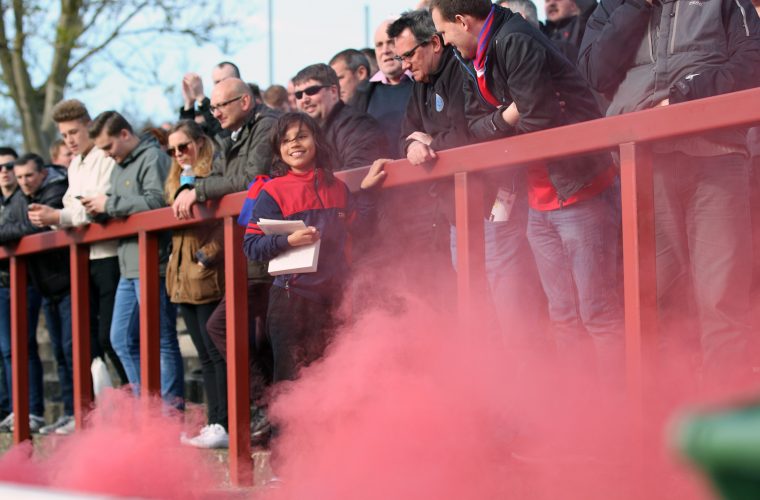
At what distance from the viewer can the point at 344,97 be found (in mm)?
5762

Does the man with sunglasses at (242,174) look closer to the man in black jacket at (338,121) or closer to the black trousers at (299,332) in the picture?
the man in black jacket at (338,121)

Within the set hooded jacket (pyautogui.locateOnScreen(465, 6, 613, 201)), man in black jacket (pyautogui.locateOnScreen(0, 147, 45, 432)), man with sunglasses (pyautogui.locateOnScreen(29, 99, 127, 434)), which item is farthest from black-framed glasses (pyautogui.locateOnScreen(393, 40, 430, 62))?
man in black jacket (pyautogui.locateOnScreen(0, 147, 45, 432))

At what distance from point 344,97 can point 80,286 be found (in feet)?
5.46

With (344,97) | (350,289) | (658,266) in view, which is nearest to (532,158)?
(658,266)

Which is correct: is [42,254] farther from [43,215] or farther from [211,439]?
[211,439]

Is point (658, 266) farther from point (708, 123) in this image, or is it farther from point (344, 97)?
point (344, 97)

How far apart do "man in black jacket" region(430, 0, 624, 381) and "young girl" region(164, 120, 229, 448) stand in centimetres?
170

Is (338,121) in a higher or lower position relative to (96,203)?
higher

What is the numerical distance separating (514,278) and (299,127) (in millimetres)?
1057

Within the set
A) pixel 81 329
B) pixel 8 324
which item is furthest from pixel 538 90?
pixel 8 324

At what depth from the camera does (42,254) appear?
21.1 ft

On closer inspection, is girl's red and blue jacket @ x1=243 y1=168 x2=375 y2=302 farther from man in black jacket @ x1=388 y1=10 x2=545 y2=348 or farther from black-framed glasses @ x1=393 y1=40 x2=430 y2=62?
black-framed glasses @ x1=393 y1=40 x2=430 y2=62

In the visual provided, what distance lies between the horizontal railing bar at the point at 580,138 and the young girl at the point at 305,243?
0.10m

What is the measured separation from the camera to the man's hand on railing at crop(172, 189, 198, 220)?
4715 mm
